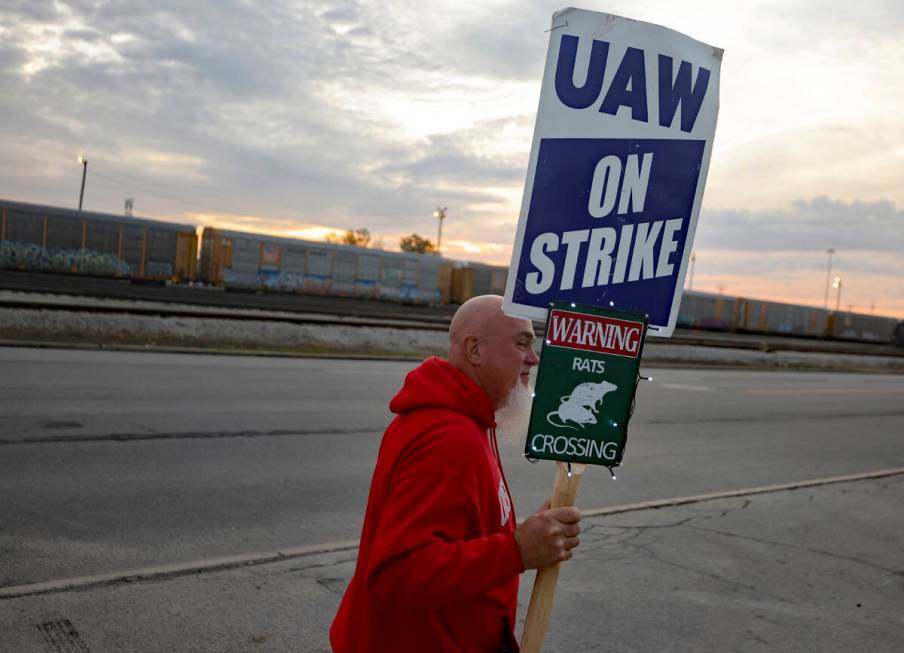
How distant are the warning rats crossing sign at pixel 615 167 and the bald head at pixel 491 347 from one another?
0.23 ft

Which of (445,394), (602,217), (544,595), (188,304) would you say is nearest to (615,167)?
(602,217)

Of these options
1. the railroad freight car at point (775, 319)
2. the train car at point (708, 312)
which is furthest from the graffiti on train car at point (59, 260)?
the train car at point (708, 312)

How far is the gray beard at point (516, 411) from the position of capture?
242 centimetres

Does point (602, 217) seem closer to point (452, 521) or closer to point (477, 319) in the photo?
point (477, 319)

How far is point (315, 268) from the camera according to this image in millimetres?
43656

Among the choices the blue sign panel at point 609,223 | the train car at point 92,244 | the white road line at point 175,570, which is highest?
the blue sign panel at point 609,223

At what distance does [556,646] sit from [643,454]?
632 cm

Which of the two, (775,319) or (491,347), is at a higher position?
(491,347)

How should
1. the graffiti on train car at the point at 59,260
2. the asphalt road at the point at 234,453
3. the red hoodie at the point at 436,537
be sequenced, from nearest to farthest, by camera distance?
the red hoodie at the point at 436,537, the asphalt road at the point at 234,453, the graffiti on train car at the point at 59,260

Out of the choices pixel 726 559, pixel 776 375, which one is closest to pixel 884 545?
pixel 726 559

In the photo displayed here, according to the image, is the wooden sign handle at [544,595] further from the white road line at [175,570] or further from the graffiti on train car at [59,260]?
the graffiti on train car at [59,260]

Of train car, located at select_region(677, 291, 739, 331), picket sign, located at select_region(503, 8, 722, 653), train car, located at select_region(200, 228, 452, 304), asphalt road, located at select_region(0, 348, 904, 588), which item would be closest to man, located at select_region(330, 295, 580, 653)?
picket sign, located at select_region(503, 8, 722, 653)

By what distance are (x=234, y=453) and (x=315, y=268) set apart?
117 feet

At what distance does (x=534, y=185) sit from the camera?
2.37 meters
